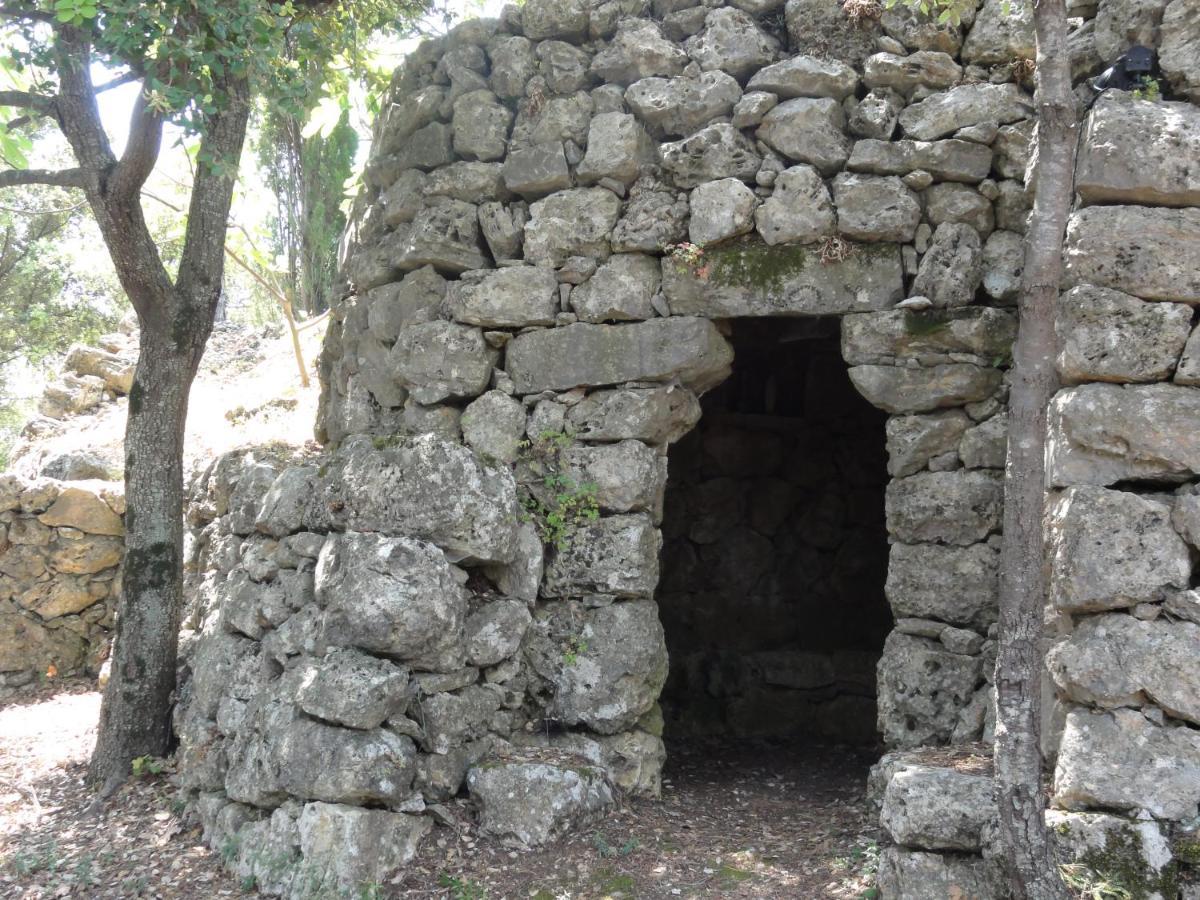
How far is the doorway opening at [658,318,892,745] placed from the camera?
750 centimetres

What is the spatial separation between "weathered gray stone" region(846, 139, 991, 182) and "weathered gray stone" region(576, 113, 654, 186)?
99cm

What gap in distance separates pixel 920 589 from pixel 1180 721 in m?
1.26

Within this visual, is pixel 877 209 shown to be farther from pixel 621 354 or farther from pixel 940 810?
pixel 940 810

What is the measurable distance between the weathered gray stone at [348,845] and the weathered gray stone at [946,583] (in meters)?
2.37

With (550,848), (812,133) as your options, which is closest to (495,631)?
(550,848)

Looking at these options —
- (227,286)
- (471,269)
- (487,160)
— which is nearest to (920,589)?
(471,269)

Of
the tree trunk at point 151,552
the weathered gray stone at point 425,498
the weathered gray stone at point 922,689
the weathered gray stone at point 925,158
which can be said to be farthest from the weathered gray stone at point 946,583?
the tree trunk at point 151,552

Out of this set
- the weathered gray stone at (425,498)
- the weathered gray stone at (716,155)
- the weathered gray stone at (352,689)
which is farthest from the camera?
the weathered gray stone at (716,155)

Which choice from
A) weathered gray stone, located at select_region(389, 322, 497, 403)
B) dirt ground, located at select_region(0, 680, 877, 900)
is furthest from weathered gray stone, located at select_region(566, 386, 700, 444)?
dirt ground, located at select_region(0, 680, 877, 900)

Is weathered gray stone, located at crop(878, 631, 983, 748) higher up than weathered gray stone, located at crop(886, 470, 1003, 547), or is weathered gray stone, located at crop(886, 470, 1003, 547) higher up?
weathered gray stone, located at crop(886, 470, 1003, 547)

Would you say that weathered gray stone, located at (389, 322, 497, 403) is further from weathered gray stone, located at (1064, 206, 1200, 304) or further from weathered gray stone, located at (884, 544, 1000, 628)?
weathered gray stone, located at (1064, 206, 1200, 304)

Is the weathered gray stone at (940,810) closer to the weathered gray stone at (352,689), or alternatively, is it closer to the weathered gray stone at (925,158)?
the weathered gray stone at (352,689)

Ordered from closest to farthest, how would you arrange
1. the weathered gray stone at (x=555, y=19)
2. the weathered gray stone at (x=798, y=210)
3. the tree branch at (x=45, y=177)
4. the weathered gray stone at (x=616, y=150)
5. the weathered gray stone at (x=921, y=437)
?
the weathered gray stone at (x=921, y=437), the weathered gray stone at (x=798, y=210), the weathered gray stone at (x=616, y=150), the weathered gray stone at (x=555, y=19), the tree branch at (x=45, y=177)

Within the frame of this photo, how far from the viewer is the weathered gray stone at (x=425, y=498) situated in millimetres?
4250
